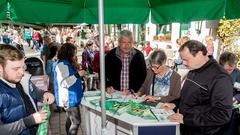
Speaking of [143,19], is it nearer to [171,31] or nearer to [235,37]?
[235,37]

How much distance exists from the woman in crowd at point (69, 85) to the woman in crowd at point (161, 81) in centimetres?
112

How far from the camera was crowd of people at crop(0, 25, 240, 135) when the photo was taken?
2055mm

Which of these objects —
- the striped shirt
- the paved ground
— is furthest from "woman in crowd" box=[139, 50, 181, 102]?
the paved ground

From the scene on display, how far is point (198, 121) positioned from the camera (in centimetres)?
258

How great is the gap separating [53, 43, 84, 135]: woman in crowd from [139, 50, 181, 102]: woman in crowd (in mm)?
1118

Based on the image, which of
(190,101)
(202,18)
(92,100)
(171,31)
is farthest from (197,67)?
(171,31)

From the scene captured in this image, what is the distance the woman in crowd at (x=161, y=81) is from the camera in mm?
3432

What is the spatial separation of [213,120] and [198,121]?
14 centimetres

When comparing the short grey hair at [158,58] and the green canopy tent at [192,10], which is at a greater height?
the green canopy tent at [192,10]

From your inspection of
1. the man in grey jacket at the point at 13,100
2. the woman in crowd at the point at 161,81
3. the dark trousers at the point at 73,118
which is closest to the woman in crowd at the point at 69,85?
the dark trousers at the point at 73,118

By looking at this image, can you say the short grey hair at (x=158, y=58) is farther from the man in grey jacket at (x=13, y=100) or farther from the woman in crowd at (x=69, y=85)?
the man in grey jacket at (x=13, y=100)

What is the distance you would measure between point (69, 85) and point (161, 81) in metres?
1.35

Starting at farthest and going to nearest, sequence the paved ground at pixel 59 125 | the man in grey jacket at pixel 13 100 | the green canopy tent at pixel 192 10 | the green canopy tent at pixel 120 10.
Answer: the paved ground at pixel 59 125, the green canopy tent at pixel 120 10, the green canopy tent at pixel 192 10, the man in grey jacket at pixel 13 100

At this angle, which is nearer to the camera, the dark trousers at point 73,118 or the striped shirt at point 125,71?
the dark trousers at point 73,118
